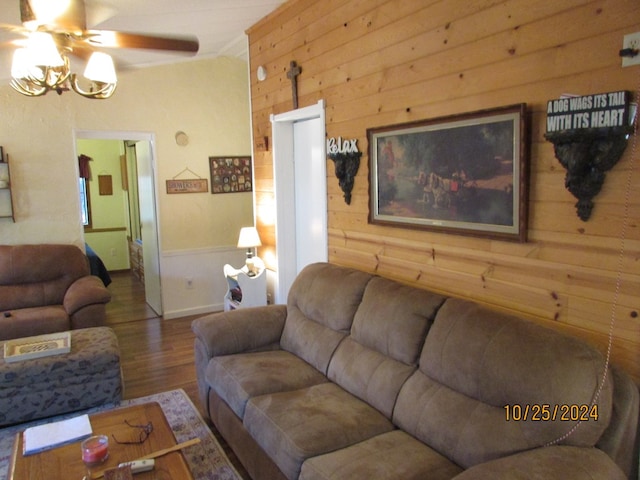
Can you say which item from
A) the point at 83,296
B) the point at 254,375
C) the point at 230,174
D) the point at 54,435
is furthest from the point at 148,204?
the point at 54,435

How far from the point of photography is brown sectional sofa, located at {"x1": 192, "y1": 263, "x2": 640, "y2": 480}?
5.55 ft

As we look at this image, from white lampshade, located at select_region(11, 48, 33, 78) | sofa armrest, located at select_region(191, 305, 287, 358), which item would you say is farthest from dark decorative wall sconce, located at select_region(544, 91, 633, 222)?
white lampshade, located at select_region(11, 48, 33, 78)

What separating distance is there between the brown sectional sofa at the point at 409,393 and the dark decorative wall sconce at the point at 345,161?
615 millimetres

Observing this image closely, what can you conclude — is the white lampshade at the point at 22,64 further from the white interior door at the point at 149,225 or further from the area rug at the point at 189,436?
the white interior door at the point at 149,225

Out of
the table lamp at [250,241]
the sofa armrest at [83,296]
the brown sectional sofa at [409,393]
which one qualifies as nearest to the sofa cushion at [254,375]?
the brown sectional sofa at [409,393]

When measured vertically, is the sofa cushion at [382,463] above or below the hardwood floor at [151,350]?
above

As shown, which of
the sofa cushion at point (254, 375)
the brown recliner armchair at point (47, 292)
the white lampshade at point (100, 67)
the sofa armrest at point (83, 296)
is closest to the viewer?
the white lampshade at point (100, 67)

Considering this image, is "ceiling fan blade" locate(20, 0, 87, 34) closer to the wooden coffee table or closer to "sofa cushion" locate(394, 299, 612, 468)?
the wooden coffee table

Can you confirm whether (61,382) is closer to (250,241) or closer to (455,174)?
(250,241)

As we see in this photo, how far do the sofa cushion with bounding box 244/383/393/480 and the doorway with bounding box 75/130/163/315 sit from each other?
11.6 feet

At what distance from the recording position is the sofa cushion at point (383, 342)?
7.71ft

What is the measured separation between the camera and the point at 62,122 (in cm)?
493
